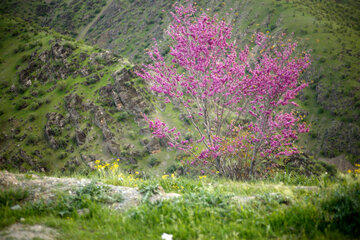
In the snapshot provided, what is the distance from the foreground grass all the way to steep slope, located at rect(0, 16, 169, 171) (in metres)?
37.4

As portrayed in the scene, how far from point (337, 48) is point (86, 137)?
8979 centimetres

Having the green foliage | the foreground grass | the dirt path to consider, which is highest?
the dirt path

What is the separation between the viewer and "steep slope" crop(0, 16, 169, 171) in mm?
41875

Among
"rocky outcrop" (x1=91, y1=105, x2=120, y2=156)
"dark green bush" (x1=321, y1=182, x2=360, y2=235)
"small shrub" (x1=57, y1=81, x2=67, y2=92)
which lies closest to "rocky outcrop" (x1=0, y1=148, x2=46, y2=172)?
"rocky outcrop" (x1=91, y1=105, x2=120, y2=156)

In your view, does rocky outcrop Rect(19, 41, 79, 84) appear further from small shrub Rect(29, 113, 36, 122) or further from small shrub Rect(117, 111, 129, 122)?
small shrub Rect(117, 111, 129, 122)

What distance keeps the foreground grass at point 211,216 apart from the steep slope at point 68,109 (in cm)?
3740

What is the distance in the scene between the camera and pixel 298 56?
7.77 m

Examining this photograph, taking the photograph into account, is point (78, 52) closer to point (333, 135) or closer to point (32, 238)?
point (32, 238)

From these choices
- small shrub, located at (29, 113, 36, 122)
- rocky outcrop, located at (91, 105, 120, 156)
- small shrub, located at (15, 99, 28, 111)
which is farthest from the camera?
small shrub, located at (15, 99, 28, 111)

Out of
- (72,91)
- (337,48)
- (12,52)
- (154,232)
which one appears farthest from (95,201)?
(337,48)

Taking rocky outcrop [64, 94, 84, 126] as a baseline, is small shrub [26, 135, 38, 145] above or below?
below

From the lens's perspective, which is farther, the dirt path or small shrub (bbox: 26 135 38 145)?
the dirt path

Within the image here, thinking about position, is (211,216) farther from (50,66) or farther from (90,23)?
(90,23)

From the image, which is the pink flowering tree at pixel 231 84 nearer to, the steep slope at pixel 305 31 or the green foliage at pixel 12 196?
the green foliage at pixel 12 196
